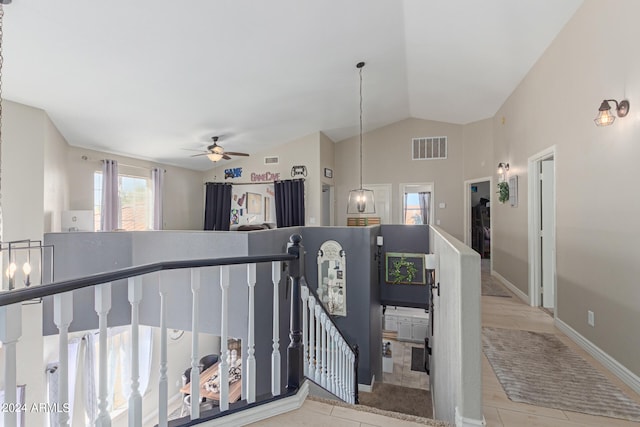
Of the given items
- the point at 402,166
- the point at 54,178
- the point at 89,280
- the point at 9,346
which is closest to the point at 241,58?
the point at 54,178

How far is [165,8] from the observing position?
8.78 ft

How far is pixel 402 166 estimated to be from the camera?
744 cm

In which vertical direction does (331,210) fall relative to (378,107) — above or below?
below

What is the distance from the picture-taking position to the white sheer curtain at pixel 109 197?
17.3 feet

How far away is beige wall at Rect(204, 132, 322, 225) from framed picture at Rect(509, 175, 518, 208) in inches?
145

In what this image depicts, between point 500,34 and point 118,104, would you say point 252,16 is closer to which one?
point 118,104

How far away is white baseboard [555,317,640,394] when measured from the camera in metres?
2.06

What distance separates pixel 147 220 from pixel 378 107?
5508 mm

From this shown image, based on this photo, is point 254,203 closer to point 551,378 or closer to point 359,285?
point 359,285

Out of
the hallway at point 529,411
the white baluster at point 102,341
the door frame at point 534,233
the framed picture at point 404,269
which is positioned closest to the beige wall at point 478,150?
the door frame at point 534,233

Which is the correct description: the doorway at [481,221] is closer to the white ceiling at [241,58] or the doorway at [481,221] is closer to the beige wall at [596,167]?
the white ceiling at [241,58]

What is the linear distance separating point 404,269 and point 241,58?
4.34 metres

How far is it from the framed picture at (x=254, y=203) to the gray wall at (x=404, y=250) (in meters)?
3.19

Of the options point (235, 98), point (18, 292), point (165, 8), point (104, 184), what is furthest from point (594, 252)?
point (104, 184)
